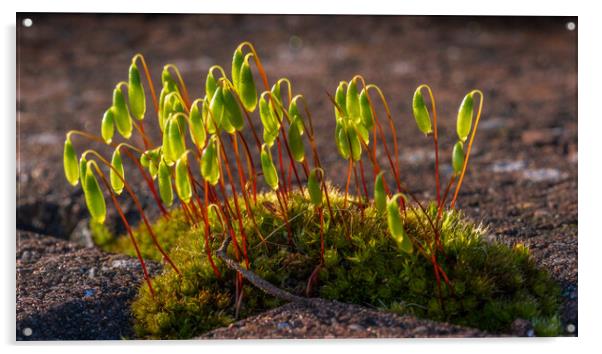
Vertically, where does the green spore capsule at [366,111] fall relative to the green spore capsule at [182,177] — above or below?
above

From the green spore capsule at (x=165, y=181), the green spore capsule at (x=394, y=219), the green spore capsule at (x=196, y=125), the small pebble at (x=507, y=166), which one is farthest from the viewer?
the small pebble at (x=507, y=166)

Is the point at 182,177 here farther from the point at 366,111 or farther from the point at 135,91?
the point at 366,111

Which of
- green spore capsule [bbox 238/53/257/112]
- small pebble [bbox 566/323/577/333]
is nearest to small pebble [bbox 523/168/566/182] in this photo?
small pebble [bbox 566/323/577/333]

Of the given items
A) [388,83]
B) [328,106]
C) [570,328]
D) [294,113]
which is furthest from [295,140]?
[388,83]

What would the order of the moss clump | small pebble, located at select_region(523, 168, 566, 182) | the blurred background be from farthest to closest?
small pebble, located at select_region(523, 168, 566, 182) < the blurred background < the moss clump

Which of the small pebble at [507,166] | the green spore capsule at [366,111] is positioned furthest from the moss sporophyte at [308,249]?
the small pebble at [507,166]

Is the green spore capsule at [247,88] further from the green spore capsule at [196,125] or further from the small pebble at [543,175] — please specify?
the small pebble at [543,175]

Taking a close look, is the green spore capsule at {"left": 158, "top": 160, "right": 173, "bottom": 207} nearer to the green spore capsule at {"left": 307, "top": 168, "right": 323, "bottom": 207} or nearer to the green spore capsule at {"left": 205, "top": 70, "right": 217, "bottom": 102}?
the green spore capsule at {"left": 205, "top": 70, "right": 217, "bottom": 102}
